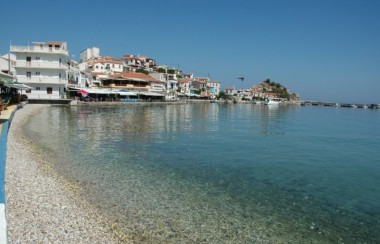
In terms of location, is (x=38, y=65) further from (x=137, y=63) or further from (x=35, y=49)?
(x=137, y=63)

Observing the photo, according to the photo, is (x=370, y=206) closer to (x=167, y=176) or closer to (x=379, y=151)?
(x=167, y=176)

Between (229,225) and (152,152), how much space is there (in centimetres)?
1117

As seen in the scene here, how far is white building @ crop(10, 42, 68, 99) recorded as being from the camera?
60469mm

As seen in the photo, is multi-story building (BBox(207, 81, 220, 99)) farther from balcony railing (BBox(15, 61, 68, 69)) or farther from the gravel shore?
the gravel shore

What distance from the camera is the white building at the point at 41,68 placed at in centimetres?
6047

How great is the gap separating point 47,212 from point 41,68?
58913 mm

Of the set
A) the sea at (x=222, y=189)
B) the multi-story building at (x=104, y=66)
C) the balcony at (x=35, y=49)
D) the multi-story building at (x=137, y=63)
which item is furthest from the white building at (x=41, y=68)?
the multi-story building at (x=137, y=63)

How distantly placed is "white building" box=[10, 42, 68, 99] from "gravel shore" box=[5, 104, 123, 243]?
53.2 metres

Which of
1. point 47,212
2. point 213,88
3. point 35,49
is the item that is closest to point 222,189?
point 47,212

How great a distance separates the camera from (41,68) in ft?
200

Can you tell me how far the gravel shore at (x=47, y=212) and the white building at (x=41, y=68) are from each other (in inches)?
2095

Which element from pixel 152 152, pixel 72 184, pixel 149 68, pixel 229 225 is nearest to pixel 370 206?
pixel 229 225

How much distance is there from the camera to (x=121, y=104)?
74.1 meters

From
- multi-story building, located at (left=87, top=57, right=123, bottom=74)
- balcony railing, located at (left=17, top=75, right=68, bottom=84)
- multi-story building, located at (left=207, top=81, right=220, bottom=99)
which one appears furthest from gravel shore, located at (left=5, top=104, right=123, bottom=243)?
multi-story building, located at (left=207, top=81, right=220, bottom=99)
